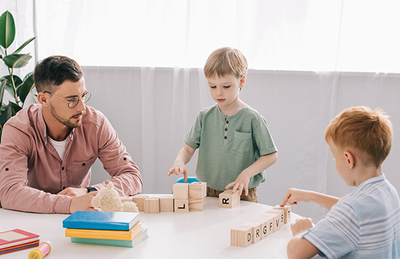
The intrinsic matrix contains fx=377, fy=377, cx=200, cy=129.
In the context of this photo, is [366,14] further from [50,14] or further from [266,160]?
[50,14]

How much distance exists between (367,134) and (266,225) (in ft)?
1.37

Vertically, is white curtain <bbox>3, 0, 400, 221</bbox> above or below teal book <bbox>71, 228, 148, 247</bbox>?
above

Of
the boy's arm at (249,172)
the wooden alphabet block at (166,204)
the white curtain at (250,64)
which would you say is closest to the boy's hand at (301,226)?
the boy's arm at (249,172)

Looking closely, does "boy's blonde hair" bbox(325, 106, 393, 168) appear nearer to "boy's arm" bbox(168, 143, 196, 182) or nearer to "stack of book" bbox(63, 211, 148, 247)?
"stack of book" bbox(63, 211, 148, 247)

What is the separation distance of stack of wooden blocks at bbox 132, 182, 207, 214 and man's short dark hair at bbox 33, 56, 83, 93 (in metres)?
0.73

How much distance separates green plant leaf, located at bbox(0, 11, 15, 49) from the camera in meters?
2.66

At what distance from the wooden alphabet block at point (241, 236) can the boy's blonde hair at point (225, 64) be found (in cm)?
85

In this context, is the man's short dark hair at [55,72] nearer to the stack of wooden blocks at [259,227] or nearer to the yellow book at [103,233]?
the yellow book at [103,233]

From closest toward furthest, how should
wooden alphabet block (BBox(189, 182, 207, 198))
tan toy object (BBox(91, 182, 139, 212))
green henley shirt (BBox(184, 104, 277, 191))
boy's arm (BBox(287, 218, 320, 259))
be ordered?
1. boy's arm (BBox(287, 218, 320, 259))
2. tan toy object (BBox(91, 182, 139, 212))
3. wooden alphabet block (BBox(189, 182, 207, 198))
4. green henley shirt (BBox(184, 104, 277, 191))

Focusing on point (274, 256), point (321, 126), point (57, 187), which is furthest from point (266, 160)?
point (321, 126)

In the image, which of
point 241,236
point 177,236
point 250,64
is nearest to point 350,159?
point 241,236

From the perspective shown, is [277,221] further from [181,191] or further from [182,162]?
[182,162]

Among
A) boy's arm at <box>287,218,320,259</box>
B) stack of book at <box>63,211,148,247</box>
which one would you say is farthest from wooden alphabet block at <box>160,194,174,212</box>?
boy's arm at <box>287,218,320,259</box>

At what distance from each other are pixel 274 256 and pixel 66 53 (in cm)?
263
